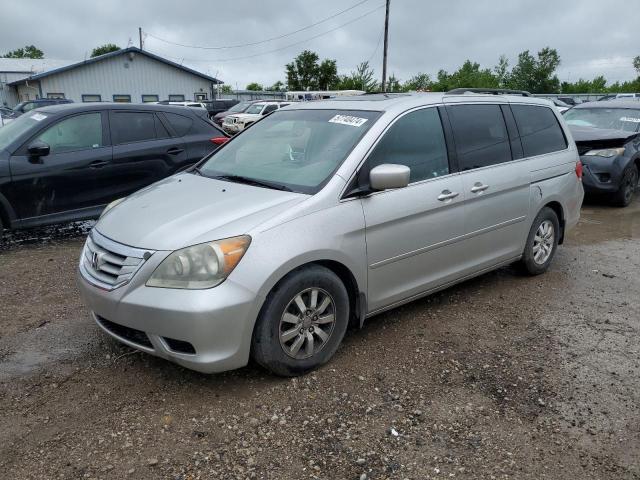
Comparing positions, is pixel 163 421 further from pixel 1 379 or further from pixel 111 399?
pixel 1 379

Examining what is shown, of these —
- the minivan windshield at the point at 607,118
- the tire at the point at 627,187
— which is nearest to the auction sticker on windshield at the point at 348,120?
the tire at the point at 627,187

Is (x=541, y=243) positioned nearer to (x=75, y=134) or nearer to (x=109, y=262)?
(x=109, y=262)

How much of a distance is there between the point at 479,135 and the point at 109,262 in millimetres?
3024

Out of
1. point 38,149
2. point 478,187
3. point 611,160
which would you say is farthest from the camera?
point 611,160

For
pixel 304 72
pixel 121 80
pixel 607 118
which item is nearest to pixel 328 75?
pixel 304 72

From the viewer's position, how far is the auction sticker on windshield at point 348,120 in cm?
386

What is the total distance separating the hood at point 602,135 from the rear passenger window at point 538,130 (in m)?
4.08

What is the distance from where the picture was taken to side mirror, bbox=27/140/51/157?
589 cm

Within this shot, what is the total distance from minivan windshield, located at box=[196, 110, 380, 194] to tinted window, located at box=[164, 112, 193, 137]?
2.82 m

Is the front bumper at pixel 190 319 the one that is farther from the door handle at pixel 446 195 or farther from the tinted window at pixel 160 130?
the tinted window at pixel 160 130

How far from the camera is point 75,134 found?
6.37m

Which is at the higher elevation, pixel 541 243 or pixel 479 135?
pixel 479 135

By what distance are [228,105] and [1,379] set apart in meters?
29.5

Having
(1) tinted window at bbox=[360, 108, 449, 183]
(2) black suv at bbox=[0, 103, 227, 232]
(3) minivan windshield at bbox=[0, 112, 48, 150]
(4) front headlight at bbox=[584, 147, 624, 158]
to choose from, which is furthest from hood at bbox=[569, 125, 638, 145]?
(3) minivan windshield at bbox=[0, 112, 48, 150]
